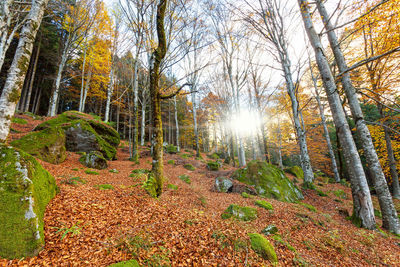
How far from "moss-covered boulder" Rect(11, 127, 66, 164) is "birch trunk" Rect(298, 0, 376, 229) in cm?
1160

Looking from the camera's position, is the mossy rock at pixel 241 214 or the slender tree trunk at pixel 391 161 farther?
the slender tree trunk at pixel 391 161

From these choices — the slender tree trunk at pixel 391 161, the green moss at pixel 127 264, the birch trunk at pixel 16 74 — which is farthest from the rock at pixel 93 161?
the slender tree trunk at pixel 391 161

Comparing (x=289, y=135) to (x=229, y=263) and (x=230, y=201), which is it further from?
(x=229, y=263)

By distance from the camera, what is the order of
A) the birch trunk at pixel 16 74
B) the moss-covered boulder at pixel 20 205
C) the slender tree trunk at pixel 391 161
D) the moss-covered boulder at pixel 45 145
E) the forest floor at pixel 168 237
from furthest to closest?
the slender tree trunk at pixel 391 161 < the moss-covered boulder at pixel 45 145 < the birch trunk at pixel 16 74 < the forest floor at pixel 168 237 < the moss-covered boulder at pixel 20 205

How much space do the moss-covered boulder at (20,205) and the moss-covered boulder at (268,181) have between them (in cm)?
750

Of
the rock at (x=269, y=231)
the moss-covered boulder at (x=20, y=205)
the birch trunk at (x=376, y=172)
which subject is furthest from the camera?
the birch trunk at (x=376, y=172)

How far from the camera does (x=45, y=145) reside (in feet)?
20.6

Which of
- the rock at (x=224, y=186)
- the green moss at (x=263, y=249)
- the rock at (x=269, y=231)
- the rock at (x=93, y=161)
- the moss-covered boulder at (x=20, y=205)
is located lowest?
the rock at (x=269, y=231)

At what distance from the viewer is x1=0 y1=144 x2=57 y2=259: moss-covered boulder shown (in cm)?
184

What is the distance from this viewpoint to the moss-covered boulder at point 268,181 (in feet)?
23.2

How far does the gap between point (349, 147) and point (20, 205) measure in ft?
27.2

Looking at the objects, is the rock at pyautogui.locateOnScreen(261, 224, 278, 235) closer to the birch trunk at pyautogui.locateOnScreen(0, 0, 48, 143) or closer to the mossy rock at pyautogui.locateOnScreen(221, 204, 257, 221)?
the mossy rock at pyautogui.locateOnScreen(221, 204, 257, 221)

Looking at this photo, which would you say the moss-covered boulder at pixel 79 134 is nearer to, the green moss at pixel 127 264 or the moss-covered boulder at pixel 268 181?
the moss-covered boulder at pixel 268 181

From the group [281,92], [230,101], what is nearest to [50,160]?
[230,101]
